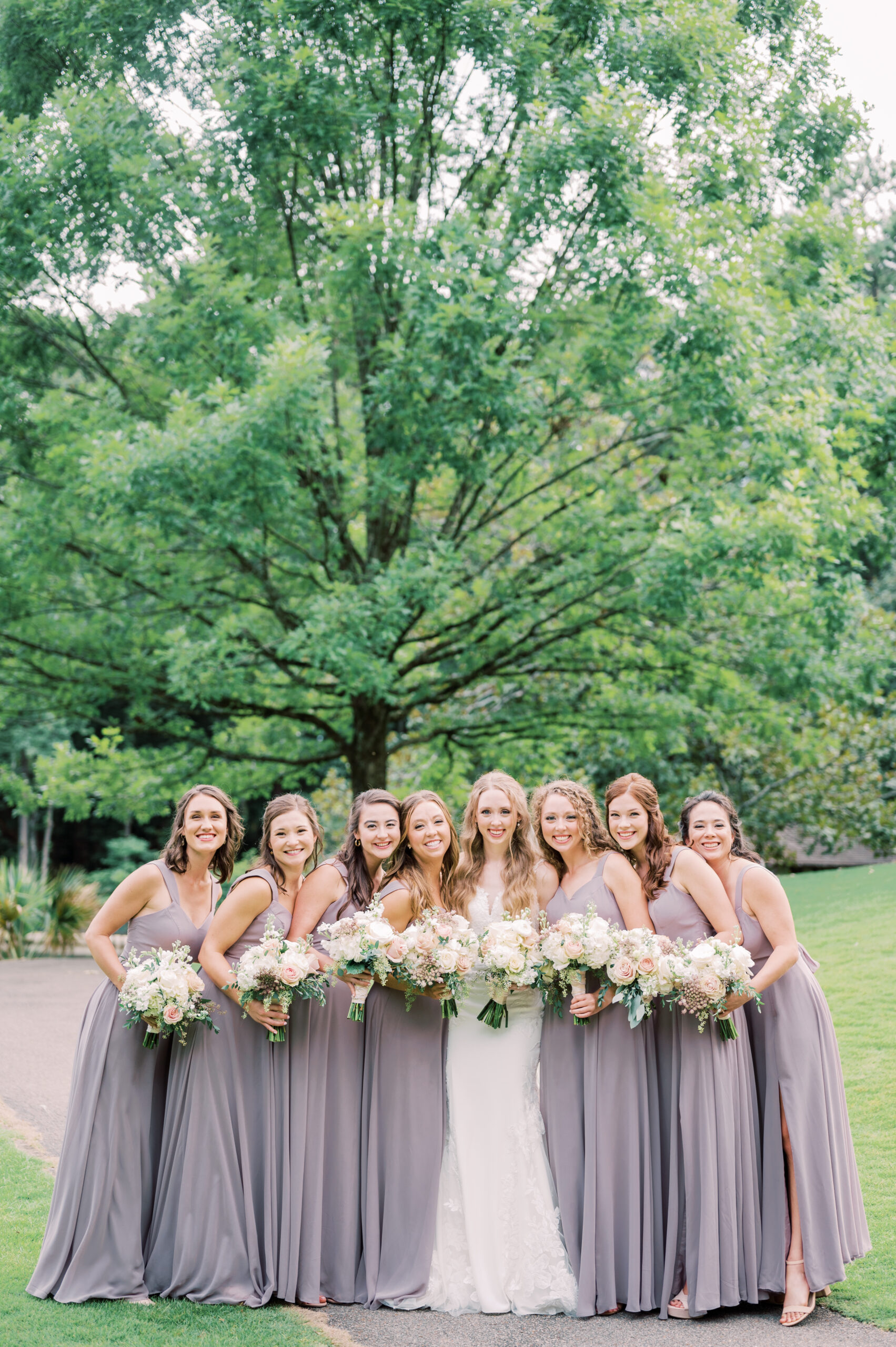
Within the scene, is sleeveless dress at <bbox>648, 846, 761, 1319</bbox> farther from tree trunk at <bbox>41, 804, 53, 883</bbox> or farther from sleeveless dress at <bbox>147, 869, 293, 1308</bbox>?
tree trunk at <bbox>41, 804, 53, 883</bbox>

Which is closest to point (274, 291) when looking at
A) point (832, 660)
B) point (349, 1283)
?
point (832, 660)

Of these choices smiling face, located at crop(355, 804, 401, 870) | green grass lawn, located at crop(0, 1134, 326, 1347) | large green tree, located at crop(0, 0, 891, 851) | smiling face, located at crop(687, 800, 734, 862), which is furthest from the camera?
large green tree, located at crop(0, 0, 891, 851)

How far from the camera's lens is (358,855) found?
607 cm

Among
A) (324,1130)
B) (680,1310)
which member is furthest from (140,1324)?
(680,1310)

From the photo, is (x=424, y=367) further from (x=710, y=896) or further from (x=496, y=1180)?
(x=496, y=1180)

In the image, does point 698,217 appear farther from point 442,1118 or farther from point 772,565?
point 442,1118

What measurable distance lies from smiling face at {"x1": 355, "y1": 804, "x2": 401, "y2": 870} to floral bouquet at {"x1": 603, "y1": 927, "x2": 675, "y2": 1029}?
4.20 feet

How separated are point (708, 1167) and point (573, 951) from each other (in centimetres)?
109

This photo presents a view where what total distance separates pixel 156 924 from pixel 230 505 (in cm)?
604

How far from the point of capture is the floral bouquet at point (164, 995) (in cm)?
528

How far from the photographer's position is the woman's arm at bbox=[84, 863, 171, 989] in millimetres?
5629

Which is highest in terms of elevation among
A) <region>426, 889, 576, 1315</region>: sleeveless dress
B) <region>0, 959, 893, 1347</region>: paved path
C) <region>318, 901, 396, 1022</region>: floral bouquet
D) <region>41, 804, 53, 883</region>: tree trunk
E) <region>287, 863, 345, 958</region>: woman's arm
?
<region>41, 804, 53, 883</region>: tree trunk

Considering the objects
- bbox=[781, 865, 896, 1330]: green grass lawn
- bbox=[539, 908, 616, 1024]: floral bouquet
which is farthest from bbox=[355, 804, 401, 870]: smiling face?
bbox=[781, 865, 896, 1330]: green grass lawn

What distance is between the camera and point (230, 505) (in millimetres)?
11062
